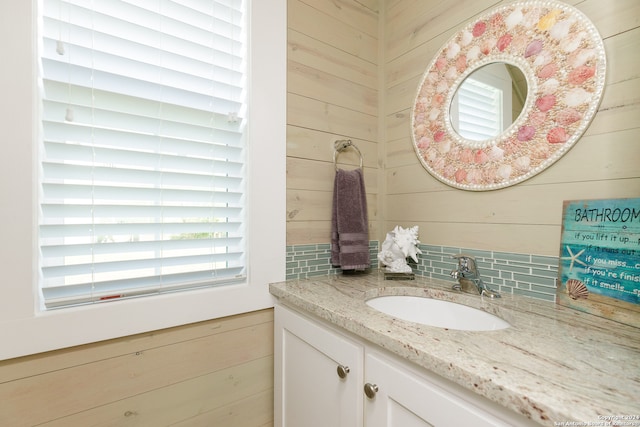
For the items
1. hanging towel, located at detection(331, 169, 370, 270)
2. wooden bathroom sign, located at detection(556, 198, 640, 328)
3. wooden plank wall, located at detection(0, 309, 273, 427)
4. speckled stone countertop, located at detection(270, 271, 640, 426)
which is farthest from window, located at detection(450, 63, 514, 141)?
wooden plank wall, located at detection(0, 309, 273, 427)

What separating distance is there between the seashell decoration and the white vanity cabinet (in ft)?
1.83

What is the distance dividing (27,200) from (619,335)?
58.4 inches

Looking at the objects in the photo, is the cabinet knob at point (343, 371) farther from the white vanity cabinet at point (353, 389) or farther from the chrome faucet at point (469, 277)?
the chrome faucet at point (469, 277)

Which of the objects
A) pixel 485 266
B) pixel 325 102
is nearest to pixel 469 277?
pixel 485 266

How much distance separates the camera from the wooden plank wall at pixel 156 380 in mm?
789

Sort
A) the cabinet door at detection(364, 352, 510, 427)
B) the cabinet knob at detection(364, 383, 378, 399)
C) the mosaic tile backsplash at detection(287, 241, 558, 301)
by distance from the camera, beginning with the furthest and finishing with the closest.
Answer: the mosaic tile backsplash at detection(287, 241, 558, 301) < the cabinet knob at detection(364, 383, 378, 399) < the cabinet door at detection(364, 352, 510, 427)

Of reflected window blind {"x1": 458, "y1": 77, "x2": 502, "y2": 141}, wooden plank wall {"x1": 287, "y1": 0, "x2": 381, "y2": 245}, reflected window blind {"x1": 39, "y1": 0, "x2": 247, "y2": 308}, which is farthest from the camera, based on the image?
wooden plank wall {"x1": 287, "y1": 0, "x2": 381, "y2": 245}

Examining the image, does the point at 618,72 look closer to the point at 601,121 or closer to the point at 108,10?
the point at 601,121

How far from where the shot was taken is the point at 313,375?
3.05 feet

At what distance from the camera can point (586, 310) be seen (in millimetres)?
812

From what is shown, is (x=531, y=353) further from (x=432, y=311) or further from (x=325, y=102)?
(x=325, y=102)

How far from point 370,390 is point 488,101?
3.39ft

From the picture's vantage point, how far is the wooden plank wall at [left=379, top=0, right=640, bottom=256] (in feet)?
2.58

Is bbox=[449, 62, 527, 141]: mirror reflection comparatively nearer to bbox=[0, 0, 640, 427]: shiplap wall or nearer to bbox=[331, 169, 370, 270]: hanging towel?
bbox=[0, 0, 640, 427]: shiplap wall
